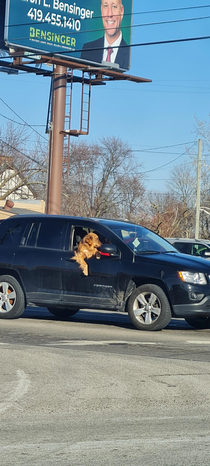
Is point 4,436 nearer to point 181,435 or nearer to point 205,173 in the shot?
point 181,435

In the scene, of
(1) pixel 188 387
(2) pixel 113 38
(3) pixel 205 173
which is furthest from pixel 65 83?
(1) pixel 188 387

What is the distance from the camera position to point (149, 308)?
10.4m

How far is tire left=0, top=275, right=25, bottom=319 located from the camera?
1147 centimetres

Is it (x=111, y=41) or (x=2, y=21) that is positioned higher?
(x=2, y=21)

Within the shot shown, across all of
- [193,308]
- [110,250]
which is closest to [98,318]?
[110,250]

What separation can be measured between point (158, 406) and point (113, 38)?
32.7 meters

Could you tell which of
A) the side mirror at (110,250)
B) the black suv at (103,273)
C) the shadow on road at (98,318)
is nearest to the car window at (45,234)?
the black suv at (103,273)

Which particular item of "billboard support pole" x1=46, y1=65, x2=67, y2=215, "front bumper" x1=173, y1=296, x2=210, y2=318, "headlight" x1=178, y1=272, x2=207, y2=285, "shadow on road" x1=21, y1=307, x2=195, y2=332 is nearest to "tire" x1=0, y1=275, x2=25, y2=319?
"shadow on road" x1=21, y1=307, x2=195, y2=332

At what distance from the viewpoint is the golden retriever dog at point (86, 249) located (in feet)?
36.2

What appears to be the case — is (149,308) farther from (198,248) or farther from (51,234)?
A: (198,248)

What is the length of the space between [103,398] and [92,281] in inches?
195

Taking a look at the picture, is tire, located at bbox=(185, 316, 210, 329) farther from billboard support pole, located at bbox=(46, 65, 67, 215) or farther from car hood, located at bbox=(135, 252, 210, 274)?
billboard support pole, located at bbox=(46, 65, 67, 215)

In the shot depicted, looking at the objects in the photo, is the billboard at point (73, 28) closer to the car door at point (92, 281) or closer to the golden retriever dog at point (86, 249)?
the golden retriever dog at point (86, 249)

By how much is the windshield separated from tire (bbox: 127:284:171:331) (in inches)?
32.0
